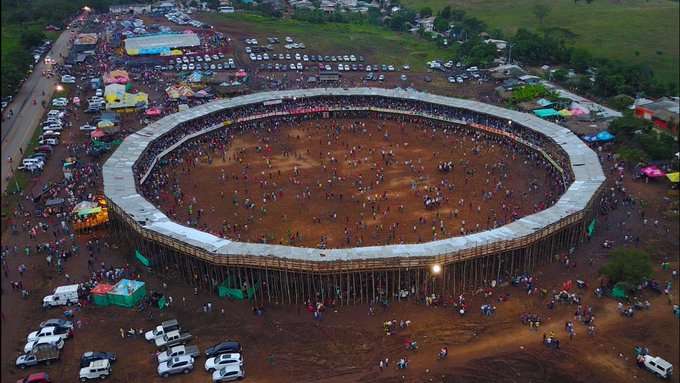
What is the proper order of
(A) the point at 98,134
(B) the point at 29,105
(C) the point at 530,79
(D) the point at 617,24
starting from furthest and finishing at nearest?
(C) the point at 530,79, (D) the point at 617,24, (B) the point at 29,105, (A) the point at 98,134

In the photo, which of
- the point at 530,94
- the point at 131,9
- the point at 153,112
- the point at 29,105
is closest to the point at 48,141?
the point at 153,112

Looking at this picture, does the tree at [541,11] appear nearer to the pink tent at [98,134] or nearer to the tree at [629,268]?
the pink tent at [98,134]

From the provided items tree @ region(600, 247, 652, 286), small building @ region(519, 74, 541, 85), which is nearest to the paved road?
tree @ region(600, 247, 652, 286)

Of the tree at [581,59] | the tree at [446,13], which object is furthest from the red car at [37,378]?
the tree at [446,13]

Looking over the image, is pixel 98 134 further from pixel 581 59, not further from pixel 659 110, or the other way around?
pixel 581 59

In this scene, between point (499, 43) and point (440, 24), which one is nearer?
point (499, 43)

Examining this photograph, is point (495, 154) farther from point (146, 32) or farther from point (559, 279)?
point (146, 32)
